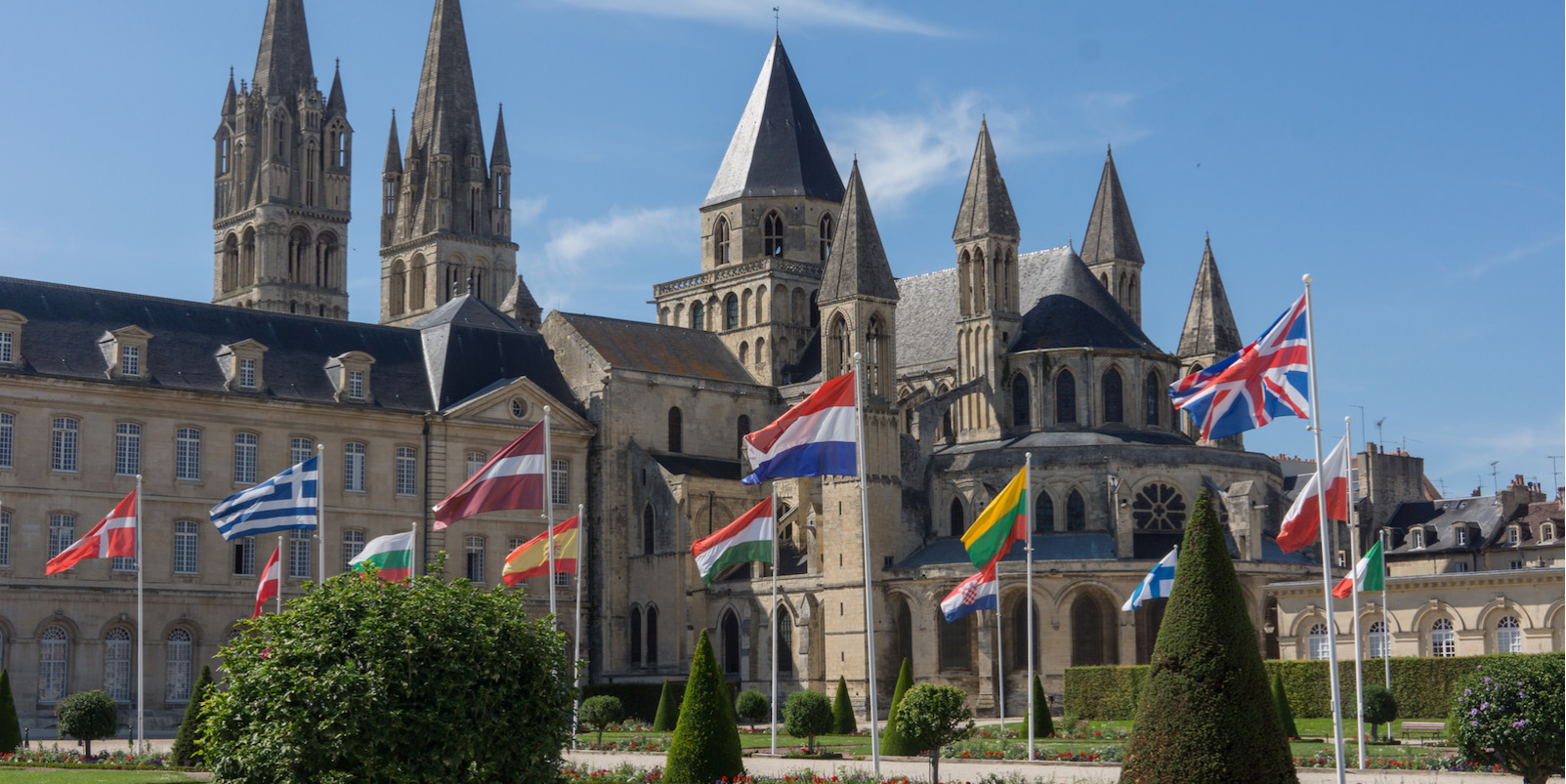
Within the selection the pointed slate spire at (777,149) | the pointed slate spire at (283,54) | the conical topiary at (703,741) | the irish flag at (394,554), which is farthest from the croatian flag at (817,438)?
the pointed slate spire at (283,54)

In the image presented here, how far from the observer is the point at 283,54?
102375mm

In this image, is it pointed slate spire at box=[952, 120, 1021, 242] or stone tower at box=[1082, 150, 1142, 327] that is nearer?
pointed slate spire at box=[952, 120, 1021, 242]

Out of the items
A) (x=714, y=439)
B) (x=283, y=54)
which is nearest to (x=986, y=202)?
(x=714, y=439)

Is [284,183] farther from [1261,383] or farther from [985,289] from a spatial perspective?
[1261,383]

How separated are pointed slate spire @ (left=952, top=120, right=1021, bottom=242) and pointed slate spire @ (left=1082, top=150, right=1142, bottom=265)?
10167 millimetres

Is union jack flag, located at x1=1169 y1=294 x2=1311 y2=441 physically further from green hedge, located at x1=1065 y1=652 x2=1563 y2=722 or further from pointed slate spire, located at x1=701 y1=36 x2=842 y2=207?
pointed slate spire, located at x1=701 y1=36 x2=842 y2=207

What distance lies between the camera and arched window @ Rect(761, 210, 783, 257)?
3191 inches

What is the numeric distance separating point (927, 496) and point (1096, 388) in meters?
7.61

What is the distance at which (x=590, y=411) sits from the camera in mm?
72125

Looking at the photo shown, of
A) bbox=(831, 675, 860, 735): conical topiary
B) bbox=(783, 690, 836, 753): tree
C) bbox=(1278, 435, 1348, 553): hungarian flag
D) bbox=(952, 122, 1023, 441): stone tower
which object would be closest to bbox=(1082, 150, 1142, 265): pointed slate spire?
bbox=(952, 122, 1023, 441): stone tower

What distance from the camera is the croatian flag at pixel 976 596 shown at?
46312 mm

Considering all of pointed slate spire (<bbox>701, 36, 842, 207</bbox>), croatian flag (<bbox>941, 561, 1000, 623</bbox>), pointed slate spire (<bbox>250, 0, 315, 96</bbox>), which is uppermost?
pointed slate spire (<bbox>250, 0, 315, 96</bbox>)

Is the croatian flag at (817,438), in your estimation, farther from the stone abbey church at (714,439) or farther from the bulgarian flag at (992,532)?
the stone abbey church at (714,439)

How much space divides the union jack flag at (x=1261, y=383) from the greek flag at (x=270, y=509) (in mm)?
22224
